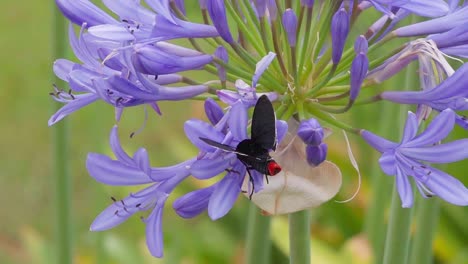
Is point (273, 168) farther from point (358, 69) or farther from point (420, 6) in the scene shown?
point (420, 6)

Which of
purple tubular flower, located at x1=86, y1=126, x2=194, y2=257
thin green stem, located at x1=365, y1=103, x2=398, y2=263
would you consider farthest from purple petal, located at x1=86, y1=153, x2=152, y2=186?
thin green stem, located at x1=365, y1=103, x2=398, y2=263

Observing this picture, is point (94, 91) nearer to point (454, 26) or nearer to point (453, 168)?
point (454, 26)

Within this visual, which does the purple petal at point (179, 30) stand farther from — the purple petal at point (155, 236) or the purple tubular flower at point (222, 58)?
the purple petal at point (155, 236)

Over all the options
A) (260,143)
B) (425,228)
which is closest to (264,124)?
(260,143)

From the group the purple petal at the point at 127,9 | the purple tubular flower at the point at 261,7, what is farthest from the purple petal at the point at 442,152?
the purple petal at the point at 127,9

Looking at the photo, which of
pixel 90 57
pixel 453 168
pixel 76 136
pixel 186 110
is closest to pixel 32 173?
pixel 76 136

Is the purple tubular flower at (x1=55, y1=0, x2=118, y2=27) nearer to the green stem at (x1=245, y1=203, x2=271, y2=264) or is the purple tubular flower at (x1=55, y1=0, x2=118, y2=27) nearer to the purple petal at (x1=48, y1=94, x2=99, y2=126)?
the purple petal at (x1=48, y1=94, x2=99, y2=126)
